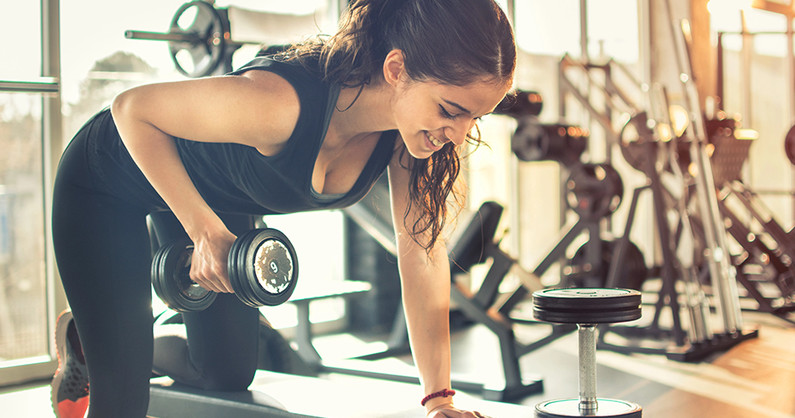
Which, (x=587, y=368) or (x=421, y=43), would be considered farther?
(x=587, y=368)

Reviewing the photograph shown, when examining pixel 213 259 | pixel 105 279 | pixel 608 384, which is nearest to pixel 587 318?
pixel 213 259

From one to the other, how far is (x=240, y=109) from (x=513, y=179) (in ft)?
15.0

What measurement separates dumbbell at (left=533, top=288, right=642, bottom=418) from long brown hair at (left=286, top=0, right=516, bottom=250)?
0.35 meters

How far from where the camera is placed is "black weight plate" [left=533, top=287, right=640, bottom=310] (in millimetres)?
1327

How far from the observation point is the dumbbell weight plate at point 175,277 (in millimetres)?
1427

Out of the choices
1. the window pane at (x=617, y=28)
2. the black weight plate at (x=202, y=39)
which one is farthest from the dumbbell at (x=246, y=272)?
the window pane at (x=617, y=28)

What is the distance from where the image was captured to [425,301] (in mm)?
1526

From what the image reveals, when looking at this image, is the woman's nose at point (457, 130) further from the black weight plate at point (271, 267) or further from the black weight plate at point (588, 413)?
the black weight plate at point (588, 413)

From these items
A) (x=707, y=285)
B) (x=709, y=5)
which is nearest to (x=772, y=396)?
(x=707, y=285)

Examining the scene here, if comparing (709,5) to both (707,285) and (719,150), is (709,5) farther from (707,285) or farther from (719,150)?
(707,285)

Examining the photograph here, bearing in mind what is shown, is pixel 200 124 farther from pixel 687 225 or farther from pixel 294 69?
pixel 687 225

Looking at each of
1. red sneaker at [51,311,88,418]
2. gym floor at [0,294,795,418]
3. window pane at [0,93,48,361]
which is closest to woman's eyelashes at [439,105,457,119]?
gym floor at [0,294,795,418]

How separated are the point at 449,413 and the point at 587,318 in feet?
1.11

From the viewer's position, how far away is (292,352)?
2.51m
